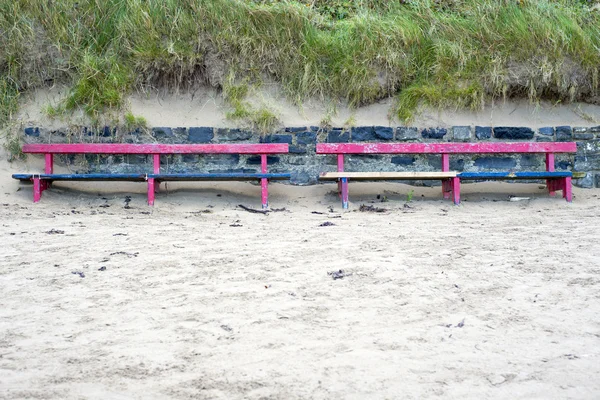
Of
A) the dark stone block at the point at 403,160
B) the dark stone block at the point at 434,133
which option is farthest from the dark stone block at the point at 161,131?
the dark stone block at the point at 434,133

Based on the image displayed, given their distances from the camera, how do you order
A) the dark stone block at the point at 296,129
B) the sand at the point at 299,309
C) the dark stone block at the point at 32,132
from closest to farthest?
the sand at the point at 299,309 < the dark stone block at the point at 32,132 < the dark stone block at the point at 296,129

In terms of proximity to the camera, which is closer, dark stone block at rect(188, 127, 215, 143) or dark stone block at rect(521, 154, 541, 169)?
dark stone block at rect(188, 127, 215, 143)

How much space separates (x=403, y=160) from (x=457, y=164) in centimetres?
60

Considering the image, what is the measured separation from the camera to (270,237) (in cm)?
381

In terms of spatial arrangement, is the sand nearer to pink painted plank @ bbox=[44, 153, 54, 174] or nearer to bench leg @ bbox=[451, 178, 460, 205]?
bench leg @ bbox=[451, 178, 460, 205]

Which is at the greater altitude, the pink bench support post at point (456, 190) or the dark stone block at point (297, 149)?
the dark stone block at point (297, 149)

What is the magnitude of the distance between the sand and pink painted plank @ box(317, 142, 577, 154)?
132 cm

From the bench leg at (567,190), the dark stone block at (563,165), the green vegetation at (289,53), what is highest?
the green vegetation at (289,53)

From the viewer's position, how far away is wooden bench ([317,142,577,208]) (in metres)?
5.32

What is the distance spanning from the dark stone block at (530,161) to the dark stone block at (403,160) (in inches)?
48.1

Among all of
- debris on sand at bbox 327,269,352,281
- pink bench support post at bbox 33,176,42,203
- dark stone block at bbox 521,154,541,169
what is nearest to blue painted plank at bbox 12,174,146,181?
pink bench support post at bbox 33,176,42,203

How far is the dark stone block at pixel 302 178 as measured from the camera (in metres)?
5.85

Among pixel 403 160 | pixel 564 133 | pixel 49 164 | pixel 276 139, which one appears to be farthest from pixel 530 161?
pixel 49 164

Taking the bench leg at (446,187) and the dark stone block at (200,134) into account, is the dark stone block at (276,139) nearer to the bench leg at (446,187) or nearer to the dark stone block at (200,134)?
the dark stone block at (200,134)
